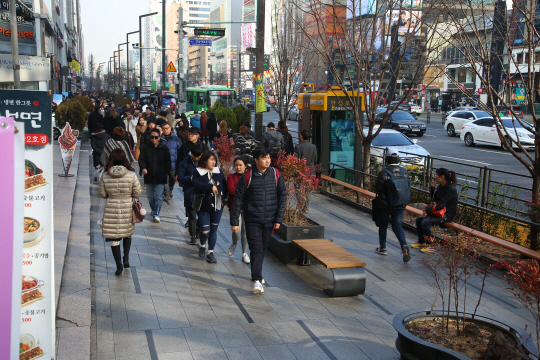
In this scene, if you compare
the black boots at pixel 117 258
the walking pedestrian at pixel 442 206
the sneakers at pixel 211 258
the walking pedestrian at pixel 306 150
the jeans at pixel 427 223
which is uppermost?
the walking pedestrian at pixel 306 150

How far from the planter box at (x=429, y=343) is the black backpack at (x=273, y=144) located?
7.79 meters

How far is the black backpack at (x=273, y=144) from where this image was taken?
1262 centimetres

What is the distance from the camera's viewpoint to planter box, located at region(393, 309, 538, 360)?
14.1ft

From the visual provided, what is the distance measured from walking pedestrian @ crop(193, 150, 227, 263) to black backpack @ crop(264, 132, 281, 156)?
15.7ft

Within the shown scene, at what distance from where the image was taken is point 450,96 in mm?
57688

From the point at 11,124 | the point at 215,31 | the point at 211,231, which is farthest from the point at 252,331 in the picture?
the point at 215,31

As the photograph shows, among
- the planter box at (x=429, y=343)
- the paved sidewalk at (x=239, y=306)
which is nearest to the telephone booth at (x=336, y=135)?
the paved sidewalk at (x=239, y=306)

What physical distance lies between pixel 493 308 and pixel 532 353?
2414mm

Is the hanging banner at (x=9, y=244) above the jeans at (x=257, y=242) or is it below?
above

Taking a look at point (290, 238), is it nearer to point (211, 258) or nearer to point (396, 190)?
point (211, 258)

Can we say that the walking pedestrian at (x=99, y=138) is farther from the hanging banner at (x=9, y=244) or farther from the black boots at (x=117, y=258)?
the hanging banner at (x=9, y=244)

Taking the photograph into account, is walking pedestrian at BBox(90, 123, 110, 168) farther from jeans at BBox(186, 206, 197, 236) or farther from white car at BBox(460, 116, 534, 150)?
white car at BBox(460, 116, 534, 150)

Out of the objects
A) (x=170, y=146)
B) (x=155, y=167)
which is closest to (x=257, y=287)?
(x=155, y=167)

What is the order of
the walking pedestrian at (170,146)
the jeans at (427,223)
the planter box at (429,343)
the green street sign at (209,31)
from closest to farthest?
the planter box at (429,343)
the jeans at (427,223)
the walking pedestrian at (170,146)
the green street sign at (209,31)
